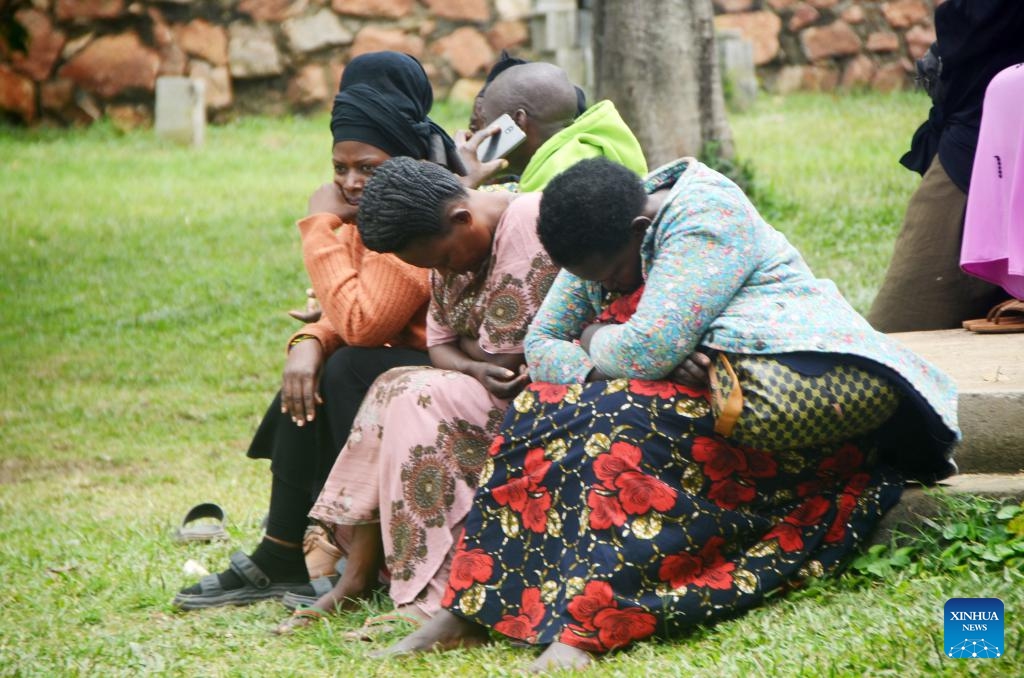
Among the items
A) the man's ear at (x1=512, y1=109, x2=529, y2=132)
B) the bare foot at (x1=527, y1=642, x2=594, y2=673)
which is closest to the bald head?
the man's ear at (x1=512, y1=109, x2=529, y2=132)

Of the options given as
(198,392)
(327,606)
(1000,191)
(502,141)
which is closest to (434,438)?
(327,606)

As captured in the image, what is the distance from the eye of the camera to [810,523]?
11.7ft

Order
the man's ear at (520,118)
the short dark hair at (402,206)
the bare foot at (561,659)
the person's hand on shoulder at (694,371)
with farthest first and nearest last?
the man's ear at (520,118) → the short dark hair at (402,206) → the person's hand on shoulder at (694,371) → the bare foot at (561,659)

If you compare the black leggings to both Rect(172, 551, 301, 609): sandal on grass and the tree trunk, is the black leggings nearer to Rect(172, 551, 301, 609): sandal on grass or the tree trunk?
Rect(172, 551, 301, 609): sandal on grass

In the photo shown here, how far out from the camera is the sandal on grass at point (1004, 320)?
460 centimetres

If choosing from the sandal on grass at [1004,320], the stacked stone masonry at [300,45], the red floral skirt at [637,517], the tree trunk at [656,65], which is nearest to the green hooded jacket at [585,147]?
the red floral skirt at [637,517]

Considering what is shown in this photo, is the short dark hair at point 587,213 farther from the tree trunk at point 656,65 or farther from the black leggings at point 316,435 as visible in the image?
the tree trunk at point 656,65

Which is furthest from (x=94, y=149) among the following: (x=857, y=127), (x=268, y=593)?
(x=268, y=593)

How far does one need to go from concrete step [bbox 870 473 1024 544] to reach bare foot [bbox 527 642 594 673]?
873 mm

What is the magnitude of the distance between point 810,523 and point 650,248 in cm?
83

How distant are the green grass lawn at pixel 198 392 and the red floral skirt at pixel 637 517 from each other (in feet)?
0.31

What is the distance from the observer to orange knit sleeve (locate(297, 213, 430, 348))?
4164 mm

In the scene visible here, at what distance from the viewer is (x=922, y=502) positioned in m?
3.63

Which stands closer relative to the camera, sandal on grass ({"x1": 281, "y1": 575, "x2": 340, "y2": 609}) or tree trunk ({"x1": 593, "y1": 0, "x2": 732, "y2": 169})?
sandal on grass ({"x1": 281, "y1": 575, "x2": 340, "y2": 609})
